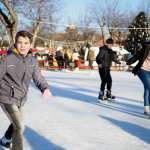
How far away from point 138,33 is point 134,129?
21555mm

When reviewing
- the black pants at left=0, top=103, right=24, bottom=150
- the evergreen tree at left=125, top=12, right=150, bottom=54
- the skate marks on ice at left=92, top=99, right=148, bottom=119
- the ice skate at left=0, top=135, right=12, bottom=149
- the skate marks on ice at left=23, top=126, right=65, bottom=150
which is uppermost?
the evergreen tree at left=125, top=12, right=150, bottom=54

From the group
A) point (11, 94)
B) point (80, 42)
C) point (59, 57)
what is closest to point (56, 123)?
point (11, 94)

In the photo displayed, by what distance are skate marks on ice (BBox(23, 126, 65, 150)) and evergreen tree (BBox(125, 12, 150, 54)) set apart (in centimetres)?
2030

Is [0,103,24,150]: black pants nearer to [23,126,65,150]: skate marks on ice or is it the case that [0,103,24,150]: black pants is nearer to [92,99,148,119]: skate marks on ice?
[23,126,65,150]: skate marks on ice

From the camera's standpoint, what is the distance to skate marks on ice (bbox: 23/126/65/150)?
2.51 meters

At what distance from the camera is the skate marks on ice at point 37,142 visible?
98.9 inches

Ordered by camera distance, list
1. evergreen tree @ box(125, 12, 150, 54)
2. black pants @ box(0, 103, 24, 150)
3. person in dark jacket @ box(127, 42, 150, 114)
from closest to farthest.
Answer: black pants @ box(0, 103, 24, 150), person in dark jacket @ box(127, 42, 150, 114), evergreen tree @ box(125, 12, 150, 54)

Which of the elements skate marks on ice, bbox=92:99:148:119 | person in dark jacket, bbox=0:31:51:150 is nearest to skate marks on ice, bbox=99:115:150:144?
skate marks on ice, bbox=92:99:148:119

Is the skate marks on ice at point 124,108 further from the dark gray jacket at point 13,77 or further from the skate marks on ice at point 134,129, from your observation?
the dark gray jacket at point 13,77

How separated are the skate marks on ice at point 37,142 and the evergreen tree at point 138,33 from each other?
2030 cm

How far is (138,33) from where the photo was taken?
76.1ft

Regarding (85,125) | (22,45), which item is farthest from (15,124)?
(85,125)

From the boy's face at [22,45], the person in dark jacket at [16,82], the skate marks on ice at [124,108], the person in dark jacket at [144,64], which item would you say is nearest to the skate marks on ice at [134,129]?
the skate marks on ice at [124,108]

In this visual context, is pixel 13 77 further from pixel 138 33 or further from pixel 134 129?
pixel 138 33
